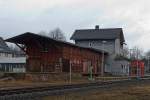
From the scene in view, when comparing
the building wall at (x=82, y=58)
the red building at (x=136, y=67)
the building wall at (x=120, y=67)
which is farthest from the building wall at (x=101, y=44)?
the building wall at (x=82, y=58)

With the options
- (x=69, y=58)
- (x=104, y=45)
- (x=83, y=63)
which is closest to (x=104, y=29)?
(x=104, y=45)

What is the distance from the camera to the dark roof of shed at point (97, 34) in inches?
4018

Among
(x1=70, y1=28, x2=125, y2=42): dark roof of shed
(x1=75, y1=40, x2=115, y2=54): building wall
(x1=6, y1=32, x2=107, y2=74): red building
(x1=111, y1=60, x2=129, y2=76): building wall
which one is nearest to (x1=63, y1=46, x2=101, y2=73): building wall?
(x1=6, y1=32, x2=107, y2=74): red building

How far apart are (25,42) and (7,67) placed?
33.1 metres

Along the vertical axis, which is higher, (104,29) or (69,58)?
(104,29)

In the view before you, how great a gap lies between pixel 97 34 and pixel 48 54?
30915 millimetres

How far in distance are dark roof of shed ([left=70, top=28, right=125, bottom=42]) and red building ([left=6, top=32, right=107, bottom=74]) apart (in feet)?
72.6

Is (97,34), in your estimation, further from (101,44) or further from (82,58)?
(82,58)

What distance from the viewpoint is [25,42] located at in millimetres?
77500

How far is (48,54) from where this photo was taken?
74938 mm

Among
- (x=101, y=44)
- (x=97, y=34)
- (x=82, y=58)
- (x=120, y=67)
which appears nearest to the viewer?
(x=82, y=58)

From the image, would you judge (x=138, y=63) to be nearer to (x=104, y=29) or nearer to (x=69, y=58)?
(x=104, y=29)

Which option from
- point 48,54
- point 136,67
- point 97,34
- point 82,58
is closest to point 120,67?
point 136,67

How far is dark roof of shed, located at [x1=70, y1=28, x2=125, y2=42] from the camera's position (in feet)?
335
